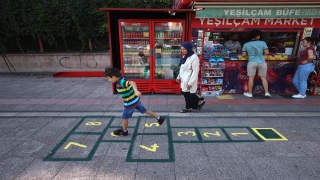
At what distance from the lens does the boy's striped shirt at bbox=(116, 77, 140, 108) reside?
329 centimetres

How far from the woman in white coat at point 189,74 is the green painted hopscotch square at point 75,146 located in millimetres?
2033

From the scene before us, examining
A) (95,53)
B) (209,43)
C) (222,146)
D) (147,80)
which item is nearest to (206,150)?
(222,146)

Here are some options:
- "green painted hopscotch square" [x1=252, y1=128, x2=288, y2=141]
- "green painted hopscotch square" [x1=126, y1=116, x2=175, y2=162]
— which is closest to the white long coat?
"green painted hopscotch square" [x1=126, y1=116, x2=175, y2=162]

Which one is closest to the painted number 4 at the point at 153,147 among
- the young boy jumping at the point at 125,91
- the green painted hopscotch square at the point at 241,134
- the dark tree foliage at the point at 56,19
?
the young boy jumping at the point at 125,91

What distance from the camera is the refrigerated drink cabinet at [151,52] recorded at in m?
5.87

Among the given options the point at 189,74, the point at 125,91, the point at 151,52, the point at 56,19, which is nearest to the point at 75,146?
the point at 125,91

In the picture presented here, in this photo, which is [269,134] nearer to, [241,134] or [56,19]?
[241,134]

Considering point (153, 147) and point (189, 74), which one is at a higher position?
point (189, 74)

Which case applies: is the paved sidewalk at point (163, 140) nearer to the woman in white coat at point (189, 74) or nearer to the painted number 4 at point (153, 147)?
the painted number 4 at point (153, 147)

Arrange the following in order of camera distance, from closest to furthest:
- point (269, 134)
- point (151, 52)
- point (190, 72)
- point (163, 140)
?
point (163, 140)
point (269, 134)
point (190, 72)
point (151, 52)

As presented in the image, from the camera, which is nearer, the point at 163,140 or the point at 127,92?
the point at 127,92

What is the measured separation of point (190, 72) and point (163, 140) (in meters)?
1.69

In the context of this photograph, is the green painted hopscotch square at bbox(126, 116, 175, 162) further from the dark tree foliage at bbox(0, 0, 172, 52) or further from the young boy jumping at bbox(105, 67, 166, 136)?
Answer: the dark tree foliage at bbox(0, 0, 172, 52)

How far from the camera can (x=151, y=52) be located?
5977 mm
